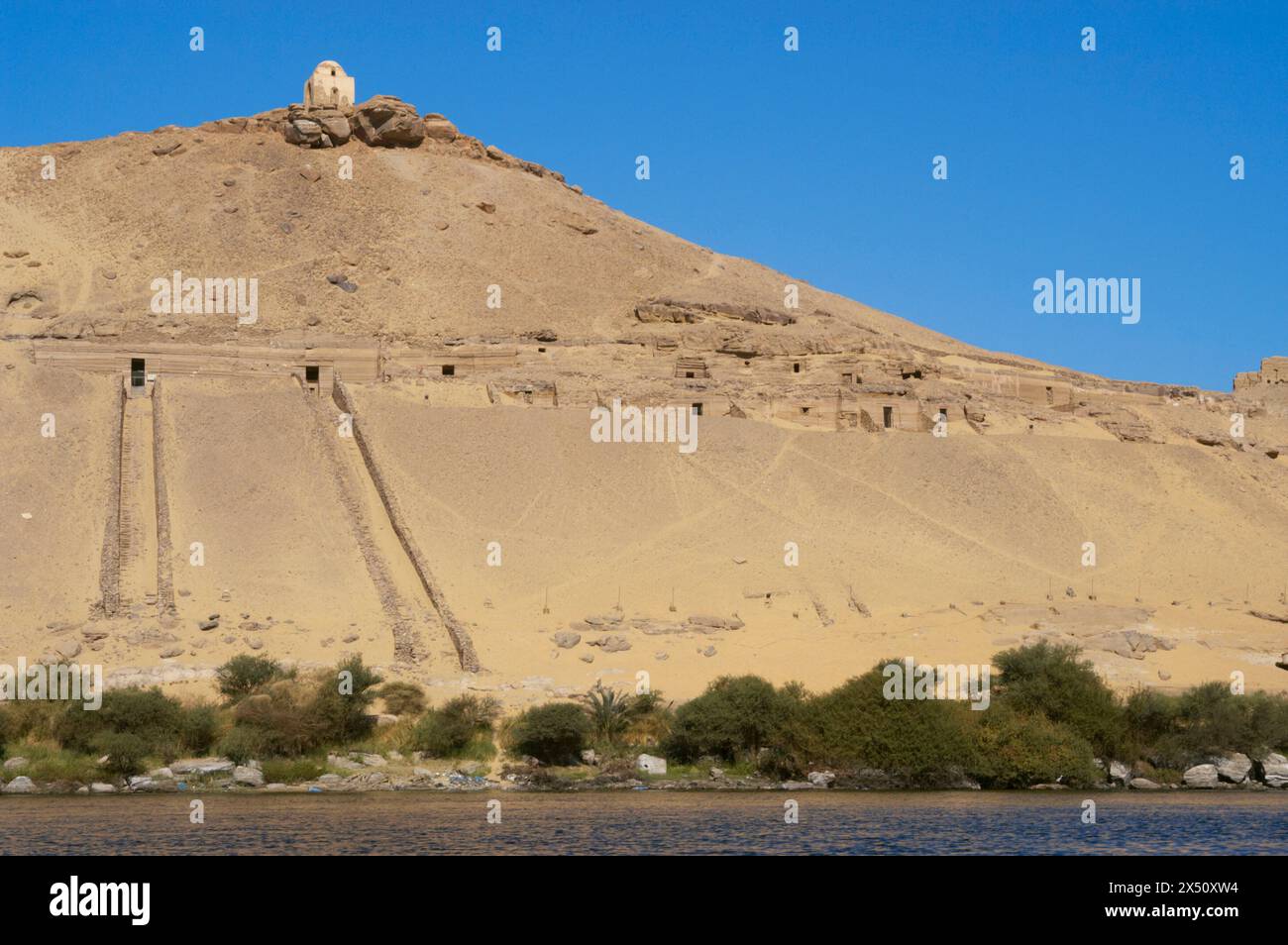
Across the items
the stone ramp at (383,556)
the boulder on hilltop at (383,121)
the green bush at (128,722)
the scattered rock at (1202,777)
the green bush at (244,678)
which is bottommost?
the scattered rock at (1202,777)

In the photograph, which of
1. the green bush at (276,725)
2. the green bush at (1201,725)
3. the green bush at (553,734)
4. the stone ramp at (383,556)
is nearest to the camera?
the green bush at (276,725)

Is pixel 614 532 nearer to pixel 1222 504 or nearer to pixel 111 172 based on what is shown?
pixel 1222 504

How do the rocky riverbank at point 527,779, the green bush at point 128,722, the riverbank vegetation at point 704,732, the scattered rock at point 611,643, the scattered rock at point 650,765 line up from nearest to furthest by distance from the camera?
the rocky riverbank at point 527,779 < the riverbank vegetation at point 704,732 < the green bush at point 128,722 < the scattered rock at point 650,765 < the scattered rock at point 611,643

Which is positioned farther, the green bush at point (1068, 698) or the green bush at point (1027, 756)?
the green bush at point (1068, 698)

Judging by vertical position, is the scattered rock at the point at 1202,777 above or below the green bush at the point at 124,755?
below

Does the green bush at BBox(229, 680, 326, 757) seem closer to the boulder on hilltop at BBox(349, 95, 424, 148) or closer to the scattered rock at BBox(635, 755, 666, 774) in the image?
the scattered rock at BBox(635, 755, 666, 774)

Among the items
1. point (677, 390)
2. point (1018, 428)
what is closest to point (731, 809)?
point (677, 390)

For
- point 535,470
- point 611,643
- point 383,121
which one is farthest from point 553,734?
point 383,121

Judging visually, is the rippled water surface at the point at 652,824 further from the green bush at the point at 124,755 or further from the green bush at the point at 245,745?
the green bush at the point at 245,745

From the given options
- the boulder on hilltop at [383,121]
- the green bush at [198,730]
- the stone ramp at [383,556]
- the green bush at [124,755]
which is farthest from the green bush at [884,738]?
the boulder on hilltop at [383,121]
